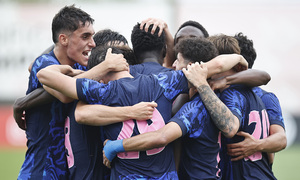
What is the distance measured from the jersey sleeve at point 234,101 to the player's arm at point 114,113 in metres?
0.81

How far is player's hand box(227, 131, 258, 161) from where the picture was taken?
4.28 meters

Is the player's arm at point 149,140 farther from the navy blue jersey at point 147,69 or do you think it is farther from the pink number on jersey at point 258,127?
the pink number on jersey at point 258,127

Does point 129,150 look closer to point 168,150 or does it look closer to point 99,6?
point 168,150

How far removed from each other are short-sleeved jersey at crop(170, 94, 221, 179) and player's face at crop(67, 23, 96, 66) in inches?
57.7

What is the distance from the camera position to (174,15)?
1883cm

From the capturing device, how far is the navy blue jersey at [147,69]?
437 cm

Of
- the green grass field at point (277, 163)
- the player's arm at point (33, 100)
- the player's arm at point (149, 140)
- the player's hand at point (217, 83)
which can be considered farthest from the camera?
the green grass field at point (277, 163)

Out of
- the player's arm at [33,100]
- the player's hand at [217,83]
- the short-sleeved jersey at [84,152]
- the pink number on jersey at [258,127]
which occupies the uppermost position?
the player's hand at [217,83]

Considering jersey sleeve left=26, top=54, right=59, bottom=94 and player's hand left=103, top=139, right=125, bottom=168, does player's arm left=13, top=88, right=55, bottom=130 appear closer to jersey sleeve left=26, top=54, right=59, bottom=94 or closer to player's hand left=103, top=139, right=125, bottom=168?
jersey sleeve left=26, top=54, right=59, bottom=94

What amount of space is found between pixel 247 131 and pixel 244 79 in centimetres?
53

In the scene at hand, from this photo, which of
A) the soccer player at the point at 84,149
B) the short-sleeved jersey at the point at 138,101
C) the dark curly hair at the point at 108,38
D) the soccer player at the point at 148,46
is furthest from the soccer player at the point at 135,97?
the dark curly hair at the point at 108,38

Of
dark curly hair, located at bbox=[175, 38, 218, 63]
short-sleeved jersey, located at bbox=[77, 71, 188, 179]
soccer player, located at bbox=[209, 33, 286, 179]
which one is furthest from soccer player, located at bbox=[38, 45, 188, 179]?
soccer player, located at bbox=[209, 33, 286, 179]

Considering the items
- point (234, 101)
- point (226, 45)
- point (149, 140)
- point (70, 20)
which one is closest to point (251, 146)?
point (234, 101)

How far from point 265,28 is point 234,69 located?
47.1 feet
